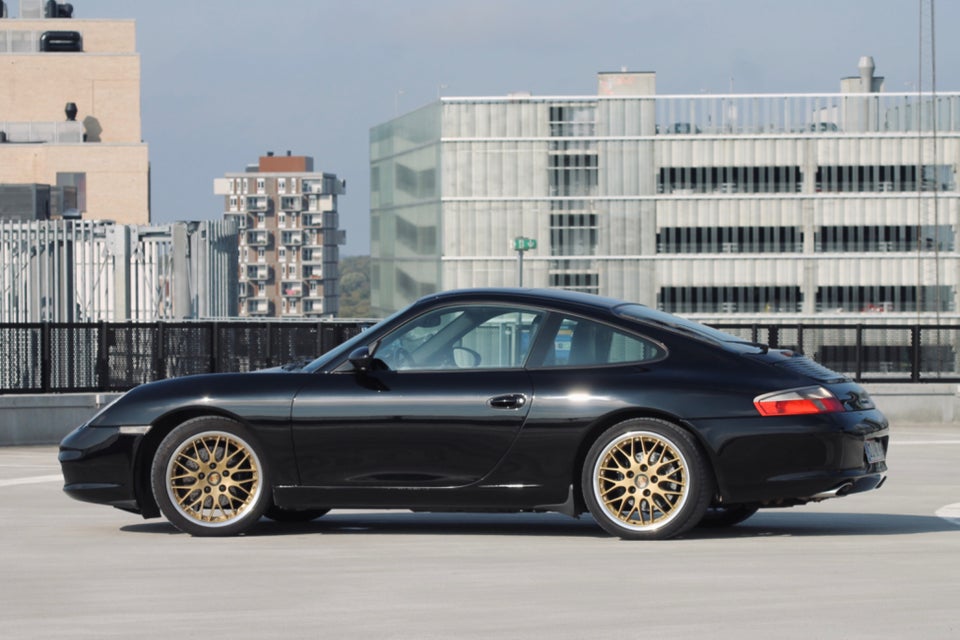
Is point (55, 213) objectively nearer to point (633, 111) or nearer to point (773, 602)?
point (633, 111)

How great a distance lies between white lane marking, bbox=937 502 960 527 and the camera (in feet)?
33.0

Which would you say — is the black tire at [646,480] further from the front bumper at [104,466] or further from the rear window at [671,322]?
the front bumper at [104,466]

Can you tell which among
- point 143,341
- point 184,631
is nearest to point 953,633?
point 184,631

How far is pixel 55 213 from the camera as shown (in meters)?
75.8

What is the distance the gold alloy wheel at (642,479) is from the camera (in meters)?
8.50

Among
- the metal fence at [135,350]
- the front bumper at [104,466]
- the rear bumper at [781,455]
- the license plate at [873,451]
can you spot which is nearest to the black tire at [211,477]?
the front bumper at [104,466]

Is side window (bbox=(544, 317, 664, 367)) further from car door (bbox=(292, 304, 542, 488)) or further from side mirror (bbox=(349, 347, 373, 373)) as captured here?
side mirror (bbox=(349, 347, 373, 373))

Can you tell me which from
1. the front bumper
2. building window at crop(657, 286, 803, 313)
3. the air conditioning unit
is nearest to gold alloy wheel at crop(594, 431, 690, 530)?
the front bumper

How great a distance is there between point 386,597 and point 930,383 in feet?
53.7

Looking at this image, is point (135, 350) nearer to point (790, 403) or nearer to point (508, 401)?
point (508, 401)

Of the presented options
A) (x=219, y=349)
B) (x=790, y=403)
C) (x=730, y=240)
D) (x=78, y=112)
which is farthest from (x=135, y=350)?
(x=730, y=240)

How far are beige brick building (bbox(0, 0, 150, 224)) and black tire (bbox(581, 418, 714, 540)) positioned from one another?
9000cm

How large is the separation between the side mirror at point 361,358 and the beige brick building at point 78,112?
293 ft

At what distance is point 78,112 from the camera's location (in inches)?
4355
